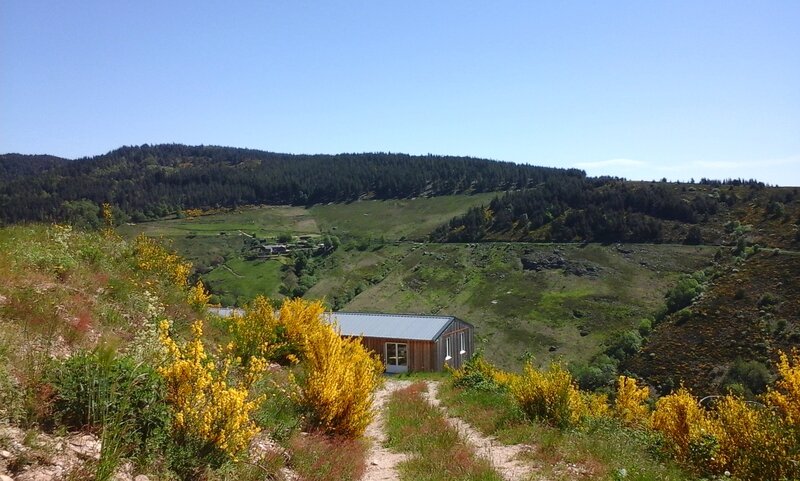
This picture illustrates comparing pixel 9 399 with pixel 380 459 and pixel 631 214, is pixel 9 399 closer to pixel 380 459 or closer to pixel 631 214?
pixel 380 459

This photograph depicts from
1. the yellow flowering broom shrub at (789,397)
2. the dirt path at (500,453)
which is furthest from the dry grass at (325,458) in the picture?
the yellow flowering broom shrub at (789,397)

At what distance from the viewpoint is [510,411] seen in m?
11.4

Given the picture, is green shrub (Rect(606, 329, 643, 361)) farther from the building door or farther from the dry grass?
the dry grass

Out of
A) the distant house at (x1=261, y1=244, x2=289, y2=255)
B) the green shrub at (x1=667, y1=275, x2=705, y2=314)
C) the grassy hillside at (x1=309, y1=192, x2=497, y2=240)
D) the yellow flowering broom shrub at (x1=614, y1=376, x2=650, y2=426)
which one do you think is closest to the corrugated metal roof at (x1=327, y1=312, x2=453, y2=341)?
the yellow flowering broom shrub at (x1=614, y1=376, x2=650, y2=426)

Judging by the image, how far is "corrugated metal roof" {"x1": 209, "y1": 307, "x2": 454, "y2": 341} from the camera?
3036cm

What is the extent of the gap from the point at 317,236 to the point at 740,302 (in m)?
88.5

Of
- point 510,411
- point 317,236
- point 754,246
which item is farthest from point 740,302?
point 317,236

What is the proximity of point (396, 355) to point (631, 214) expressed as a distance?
83.8m

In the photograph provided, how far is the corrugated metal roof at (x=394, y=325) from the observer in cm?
3039

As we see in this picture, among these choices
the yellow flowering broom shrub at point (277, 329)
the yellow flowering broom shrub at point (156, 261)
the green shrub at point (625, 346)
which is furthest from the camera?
the green shrub at point (625, 346)

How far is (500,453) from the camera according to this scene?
8742mm

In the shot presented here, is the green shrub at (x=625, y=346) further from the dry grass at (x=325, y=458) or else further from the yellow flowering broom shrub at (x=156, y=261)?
the dry grass at (x=325, y=458)

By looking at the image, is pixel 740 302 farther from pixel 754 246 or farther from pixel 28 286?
pixel 28 286

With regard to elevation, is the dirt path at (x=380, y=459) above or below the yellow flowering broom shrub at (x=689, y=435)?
below
